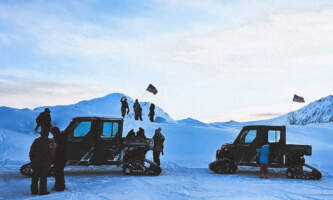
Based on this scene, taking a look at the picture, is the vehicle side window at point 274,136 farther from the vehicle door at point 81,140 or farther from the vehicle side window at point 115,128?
the vehicle door at point 81,140

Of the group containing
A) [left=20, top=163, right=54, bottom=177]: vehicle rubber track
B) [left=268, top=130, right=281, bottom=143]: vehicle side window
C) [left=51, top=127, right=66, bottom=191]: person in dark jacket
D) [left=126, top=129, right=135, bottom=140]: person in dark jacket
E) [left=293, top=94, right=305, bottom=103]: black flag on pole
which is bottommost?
[left=20, top=163, right=54, bottom=177]: vehicle rubber track

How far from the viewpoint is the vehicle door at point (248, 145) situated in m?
14.8

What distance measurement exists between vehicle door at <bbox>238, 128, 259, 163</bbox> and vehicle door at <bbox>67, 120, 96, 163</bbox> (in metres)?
5.52

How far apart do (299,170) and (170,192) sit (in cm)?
619

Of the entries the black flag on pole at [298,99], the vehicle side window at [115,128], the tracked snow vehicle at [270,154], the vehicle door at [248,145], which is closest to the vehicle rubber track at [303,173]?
the tracked snow vehicle at [270,154]

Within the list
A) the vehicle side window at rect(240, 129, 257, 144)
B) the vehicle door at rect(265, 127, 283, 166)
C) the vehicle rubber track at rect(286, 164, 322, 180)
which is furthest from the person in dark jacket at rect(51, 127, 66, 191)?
the vehicle rubber track at rect(286, 164, 322, 180)

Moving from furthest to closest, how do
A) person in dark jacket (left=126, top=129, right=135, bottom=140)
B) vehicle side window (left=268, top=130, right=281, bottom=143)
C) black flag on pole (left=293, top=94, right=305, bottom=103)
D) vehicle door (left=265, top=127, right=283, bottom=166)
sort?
black flag on pole (left=293, top=94, right=305, bottom=103) < vehicle side window (left=268, top=130, right=281, bottom=143) < vehicle door (left=265, top=127, right=283, bottom=166) < person in dark jacket (left=126, top=129, right=135, bottom=140)

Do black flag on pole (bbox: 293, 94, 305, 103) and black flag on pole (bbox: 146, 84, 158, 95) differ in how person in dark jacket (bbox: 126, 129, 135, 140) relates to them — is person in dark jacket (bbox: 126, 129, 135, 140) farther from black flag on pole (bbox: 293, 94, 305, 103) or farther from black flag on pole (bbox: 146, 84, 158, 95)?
black flag on pole (bbox: 293, 94, 305, 103)

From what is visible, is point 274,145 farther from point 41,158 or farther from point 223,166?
point 41,158

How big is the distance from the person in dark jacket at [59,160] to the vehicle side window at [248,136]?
294 inches

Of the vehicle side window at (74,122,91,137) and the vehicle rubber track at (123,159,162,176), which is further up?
the vehicle side window at (74,122,91,137)

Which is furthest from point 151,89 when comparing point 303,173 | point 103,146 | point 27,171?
point 27,171

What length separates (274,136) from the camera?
14.7 metres

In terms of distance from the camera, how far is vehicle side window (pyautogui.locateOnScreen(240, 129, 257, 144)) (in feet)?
48.8
